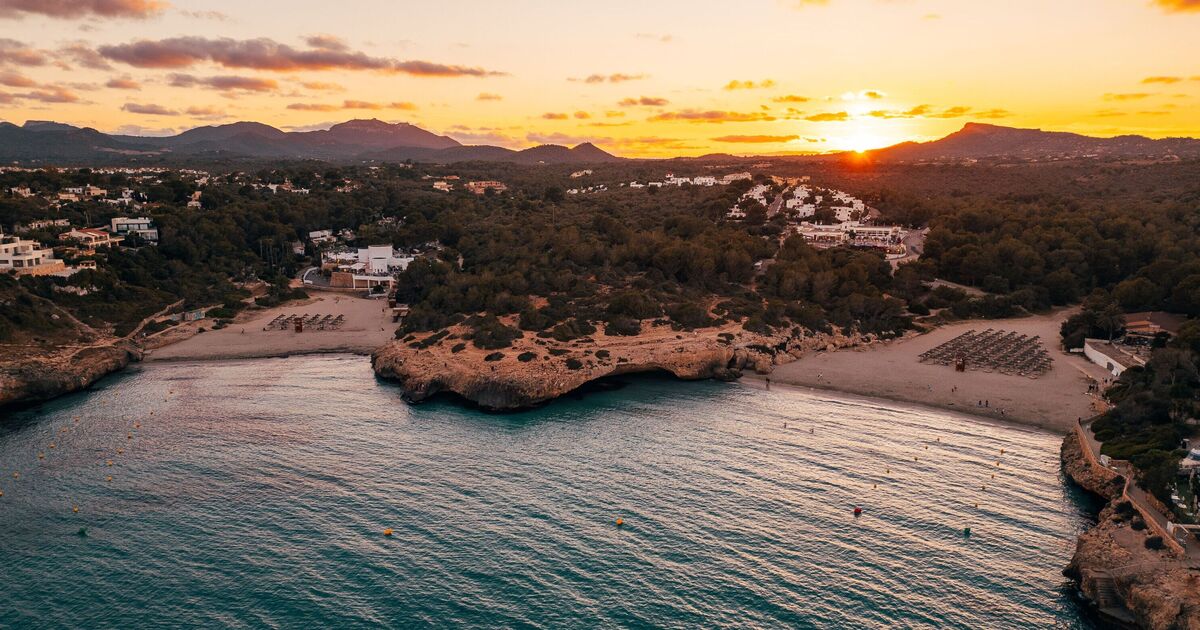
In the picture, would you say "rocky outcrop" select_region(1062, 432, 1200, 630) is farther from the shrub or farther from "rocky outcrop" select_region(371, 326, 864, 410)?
the shrub

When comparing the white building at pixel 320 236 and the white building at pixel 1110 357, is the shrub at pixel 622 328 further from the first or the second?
the white building at pixel 320 236

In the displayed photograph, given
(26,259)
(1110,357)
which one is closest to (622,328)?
(1110,357)

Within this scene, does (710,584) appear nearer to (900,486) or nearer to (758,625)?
(758,625)

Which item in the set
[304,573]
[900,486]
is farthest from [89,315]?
[900,486]

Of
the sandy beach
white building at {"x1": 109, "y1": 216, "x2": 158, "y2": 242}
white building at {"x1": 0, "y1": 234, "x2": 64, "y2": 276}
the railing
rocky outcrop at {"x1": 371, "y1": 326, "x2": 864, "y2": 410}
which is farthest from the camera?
white building at {"x1": 109, "y1": 216, "x2": 158, "y2": 242}

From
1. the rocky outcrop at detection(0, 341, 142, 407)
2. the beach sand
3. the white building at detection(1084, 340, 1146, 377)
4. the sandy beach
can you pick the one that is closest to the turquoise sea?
the beach sand

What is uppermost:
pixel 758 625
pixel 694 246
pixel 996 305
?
pixel 694 246
